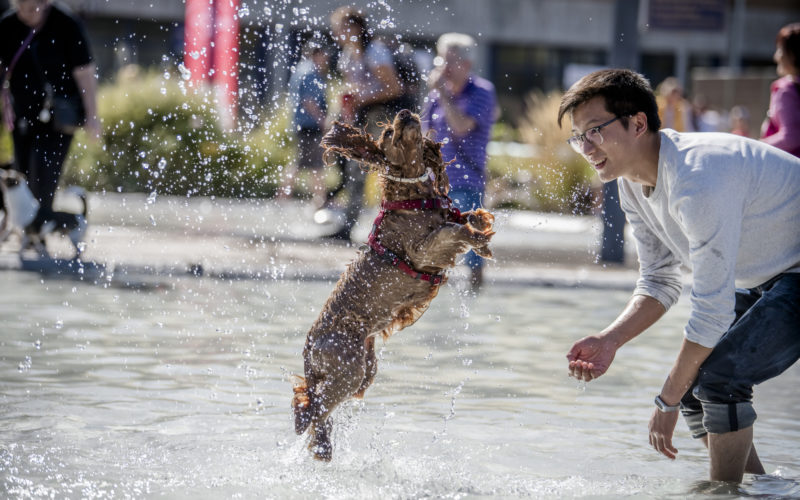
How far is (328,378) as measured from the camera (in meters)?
4.50

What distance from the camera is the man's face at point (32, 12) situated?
31.4 ft

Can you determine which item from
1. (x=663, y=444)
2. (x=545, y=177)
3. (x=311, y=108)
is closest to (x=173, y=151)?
(x=311, y=108)

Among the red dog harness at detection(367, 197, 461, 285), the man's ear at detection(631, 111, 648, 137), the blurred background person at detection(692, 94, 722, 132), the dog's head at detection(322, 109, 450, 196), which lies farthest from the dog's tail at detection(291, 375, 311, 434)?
the blurred background person at detection(692, 94, 722, 132)

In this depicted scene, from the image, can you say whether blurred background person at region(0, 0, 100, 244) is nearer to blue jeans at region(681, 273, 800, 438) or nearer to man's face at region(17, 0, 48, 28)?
man's face at region(17, 0, 48, 28)

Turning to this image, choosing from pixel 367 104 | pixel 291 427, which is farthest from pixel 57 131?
pixel 291 427

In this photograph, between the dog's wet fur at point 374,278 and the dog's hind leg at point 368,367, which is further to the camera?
the dog's hind leg at point 368,367

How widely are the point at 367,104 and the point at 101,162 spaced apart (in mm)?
8745

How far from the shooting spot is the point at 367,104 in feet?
33.2

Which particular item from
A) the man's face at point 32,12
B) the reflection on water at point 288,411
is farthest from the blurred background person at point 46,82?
the reflection on water at point 288,411

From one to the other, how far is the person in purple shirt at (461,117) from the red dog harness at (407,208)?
409cm

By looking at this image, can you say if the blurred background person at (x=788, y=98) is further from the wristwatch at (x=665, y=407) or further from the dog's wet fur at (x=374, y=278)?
the wristwatch at (x=665, y=407)

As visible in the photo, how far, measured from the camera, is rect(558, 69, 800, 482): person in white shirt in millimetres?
3766

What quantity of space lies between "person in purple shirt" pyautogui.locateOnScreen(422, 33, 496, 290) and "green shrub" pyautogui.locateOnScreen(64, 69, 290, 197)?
8.34 metres

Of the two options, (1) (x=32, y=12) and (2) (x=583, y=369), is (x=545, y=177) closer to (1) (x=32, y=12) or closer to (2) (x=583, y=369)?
(1) (x=32, y=12)
